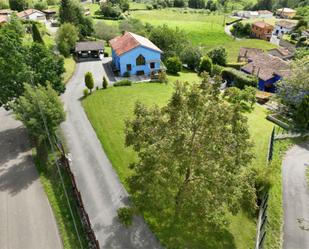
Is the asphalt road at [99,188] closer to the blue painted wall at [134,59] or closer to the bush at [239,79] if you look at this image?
the blue painted wall at [134,59]

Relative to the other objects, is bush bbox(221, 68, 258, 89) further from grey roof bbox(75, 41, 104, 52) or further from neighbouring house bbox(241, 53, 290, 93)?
grey roof bbox(75, 41, 104, 52)

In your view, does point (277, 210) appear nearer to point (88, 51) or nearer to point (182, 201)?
point (182, 201)

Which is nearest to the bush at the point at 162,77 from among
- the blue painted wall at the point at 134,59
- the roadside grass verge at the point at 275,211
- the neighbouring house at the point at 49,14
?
the blue painted wall at the point at 134,59

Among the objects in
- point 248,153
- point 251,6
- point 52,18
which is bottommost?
point 251,6

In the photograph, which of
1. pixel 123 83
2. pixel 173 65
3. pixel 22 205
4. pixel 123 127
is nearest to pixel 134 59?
pixel 123 83

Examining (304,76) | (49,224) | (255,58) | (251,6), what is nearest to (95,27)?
(255,58)

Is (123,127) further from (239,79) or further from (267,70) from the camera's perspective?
(267,70)

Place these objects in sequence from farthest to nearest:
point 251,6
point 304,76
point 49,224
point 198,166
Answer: point 251,6 < point 304,76 < point 49,224 < point 198,166

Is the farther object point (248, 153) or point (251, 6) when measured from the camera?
point (251, 6)
